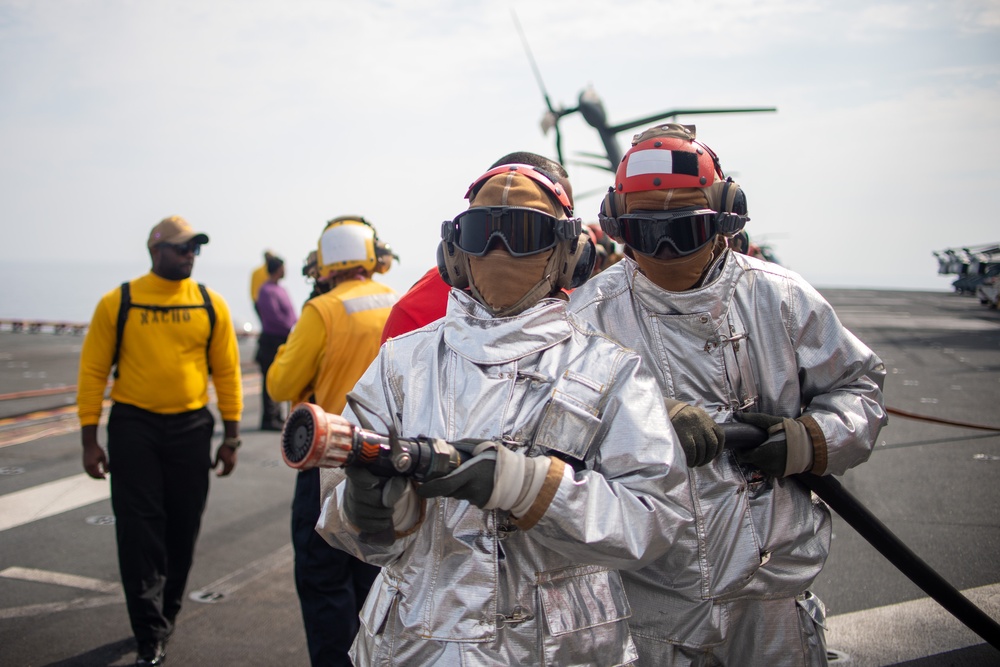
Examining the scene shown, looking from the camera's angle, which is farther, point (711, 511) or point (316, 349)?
point (316, 349)

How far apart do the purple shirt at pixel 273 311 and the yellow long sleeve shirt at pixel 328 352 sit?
5.73 m

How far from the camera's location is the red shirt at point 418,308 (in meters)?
3.04

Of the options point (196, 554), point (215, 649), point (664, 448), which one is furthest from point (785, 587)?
point (196, 554)

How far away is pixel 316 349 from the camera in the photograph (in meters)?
3.96

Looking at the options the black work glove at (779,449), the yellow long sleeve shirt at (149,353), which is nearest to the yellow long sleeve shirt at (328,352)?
the yellow long sleeve shirt at (149,353)

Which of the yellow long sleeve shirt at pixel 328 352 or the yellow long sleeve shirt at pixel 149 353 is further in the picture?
the yellow long sleeve shirt at pixel 149 353

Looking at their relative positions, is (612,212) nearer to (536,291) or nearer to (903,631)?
(536,291)

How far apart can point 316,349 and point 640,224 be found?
78.3 inches

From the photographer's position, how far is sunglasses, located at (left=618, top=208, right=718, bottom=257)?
2.52 m

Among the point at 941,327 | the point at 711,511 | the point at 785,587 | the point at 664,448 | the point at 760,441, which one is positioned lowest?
the point at 941,327

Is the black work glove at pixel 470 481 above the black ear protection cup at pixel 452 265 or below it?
below

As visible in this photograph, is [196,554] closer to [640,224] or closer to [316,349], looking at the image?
[316,349]

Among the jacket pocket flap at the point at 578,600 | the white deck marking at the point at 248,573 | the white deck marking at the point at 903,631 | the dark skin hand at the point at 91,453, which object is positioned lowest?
the white deck marking at the point at 248,573

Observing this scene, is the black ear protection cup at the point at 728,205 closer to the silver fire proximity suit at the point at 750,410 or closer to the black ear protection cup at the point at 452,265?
the silver fire proximity suit at the point at 750,410
